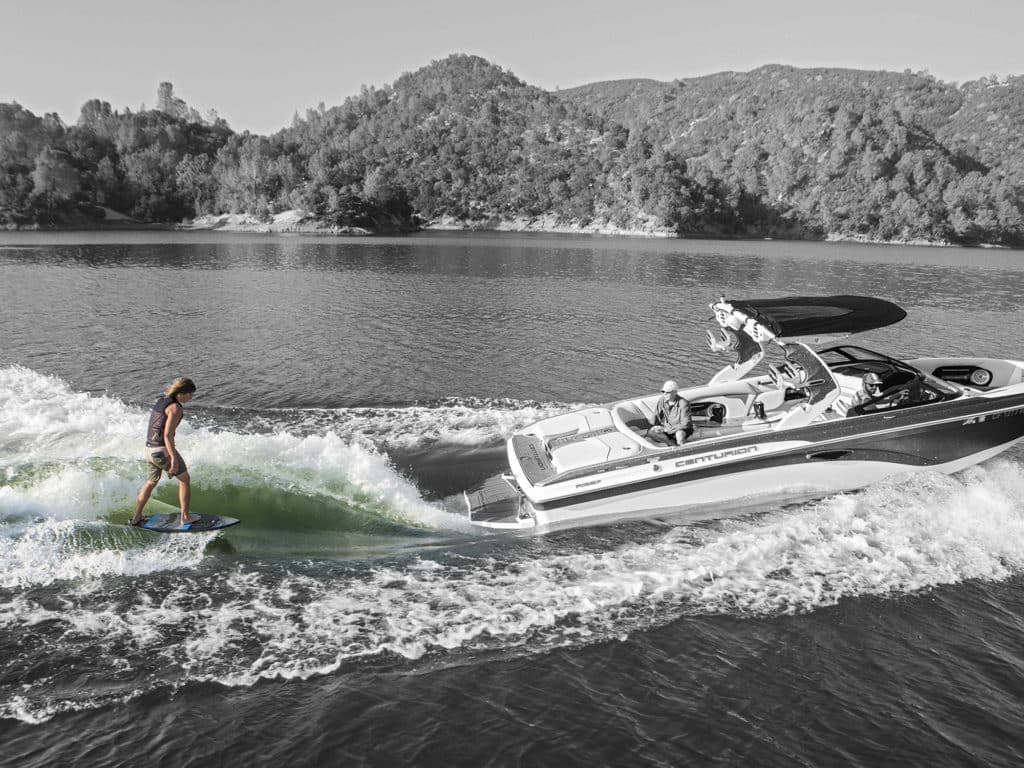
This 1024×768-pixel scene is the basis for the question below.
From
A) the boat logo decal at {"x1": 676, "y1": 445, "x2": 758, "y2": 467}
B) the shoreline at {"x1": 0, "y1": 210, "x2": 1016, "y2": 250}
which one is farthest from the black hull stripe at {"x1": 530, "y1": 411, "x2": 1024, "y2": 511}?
the shoreline at {"x1": 0, "y1": 210, "x2": 1016, "y2": 250}

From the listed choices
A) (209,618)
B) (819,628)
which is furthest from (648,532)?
(209,618)

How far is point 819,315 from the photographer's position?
1347 centimetres

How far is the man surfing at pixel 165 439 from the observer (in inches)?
376

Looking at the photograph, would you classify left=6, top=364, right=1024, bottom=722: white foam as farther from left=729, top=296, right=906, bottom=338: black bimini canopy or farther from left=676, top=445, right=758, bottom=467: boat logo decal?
left=729, top=296, right=906, bottom=338: black bimini canopy

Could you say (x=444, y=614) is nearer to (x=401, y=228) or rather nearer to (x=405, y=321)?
(x=405, y=321)

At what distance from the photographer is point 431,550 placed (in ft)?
35.2

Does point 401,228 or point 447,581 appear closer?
point 447,581

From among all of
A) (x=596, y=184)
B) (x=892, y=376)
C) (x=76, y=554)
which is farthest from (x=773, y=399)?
(x=596, y=184)

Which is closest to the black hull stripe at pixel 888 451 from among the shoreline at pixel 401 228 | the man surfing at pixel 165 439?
the man surfing at pixel 165 439

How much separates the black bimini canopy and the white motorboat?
3 cm

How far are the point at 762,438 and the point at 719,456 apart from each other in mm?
897

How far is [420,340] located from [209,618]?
19543mm

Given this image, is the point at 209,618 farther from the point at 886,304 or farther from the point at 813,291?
the point at 813,291

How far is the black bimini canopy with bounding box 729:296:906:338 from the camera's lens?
13.0 meters
